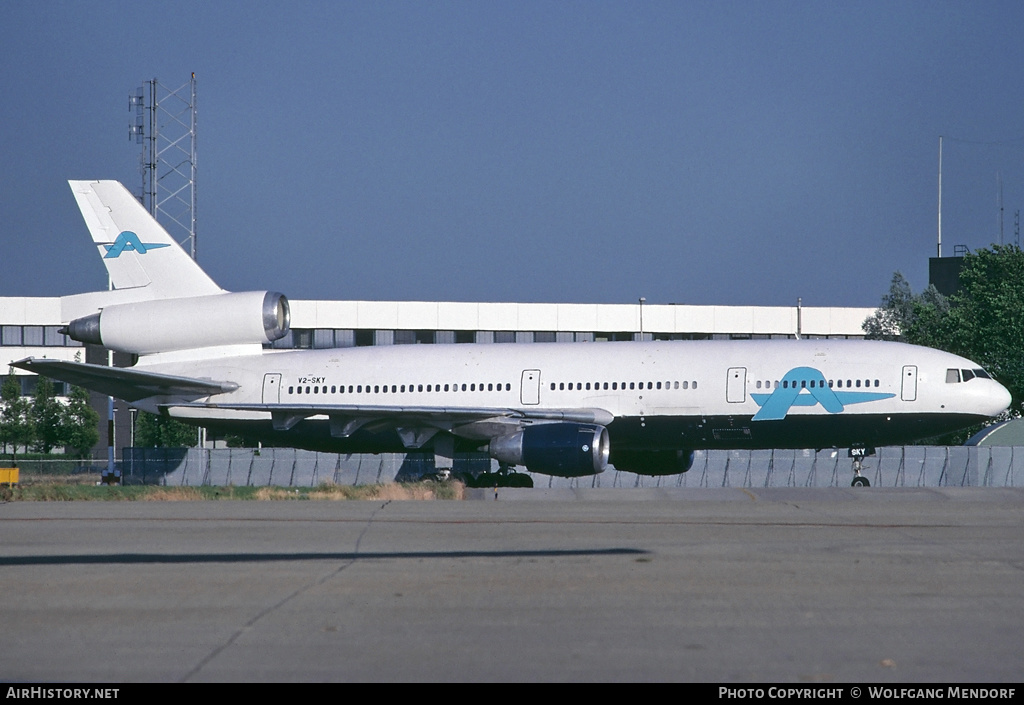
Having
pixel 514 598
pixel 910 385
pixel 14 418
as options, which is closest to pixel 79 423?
pixel 14 418

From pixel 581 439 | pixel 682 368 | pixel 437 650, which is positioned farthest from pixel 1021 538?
pixel 682 368

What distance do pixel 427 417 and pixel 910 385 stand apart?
11993 millimetres

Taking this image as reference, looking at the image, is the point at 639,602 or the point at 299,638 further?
the point at 639,602

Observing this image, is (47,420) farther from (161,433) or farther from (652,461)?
(652,461)

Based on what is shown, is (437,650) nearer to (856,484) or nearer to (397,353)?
(856,484)

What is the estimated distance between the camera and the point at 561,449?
26.1 metres

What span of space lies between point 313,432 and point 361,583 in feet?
69.0

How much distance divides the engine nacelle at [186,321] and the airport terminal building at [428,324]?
37.1m

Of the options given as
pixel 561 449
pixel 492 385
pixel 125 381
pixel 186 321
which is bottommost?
pixel 561 449

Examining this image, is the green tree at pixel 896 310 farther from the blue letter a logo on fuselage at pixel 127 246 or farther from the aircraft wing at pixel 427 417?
the blue letter a logo on fuselage at pixel 127 246

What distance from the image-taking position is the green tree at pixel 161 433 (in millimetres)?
60906

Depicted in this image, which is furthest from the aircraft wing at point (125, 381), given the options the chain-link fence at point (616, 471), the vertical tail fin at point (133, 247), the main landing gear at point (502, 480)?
the main landing gear at point (502, 480)

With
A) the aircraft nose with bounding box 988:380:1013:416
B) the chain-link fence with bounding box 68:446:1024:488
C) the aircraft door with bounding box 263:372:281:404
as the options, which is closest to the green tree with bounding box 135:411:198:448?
the chain-link fence with bounding box 68:446:1024:488
